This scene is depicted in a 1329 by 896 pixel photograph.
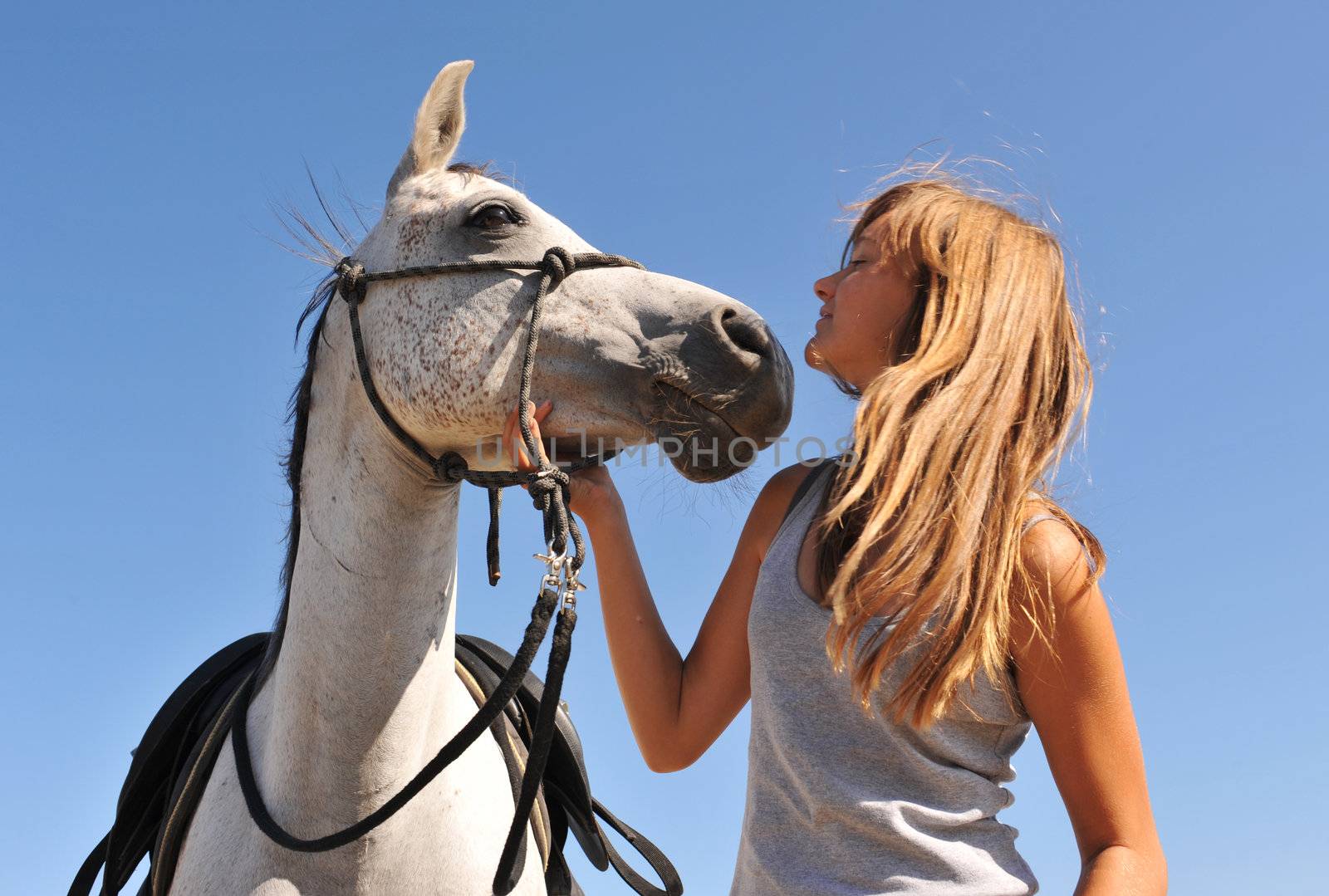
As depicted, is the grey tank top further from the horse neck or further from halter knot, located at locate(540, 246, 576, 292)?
Answer: halter knot, located at locate(540, 246, 576, 292)

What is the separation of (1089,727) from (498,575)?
5.20ft

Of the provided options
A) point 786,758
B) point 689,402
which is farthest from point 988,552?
point 689,402

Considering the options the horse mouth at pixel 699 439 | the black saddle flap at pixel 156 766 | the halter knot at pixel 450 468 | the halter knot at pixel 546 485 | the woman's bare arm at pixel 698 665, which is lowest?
the black saddle flap at pixel 156 766

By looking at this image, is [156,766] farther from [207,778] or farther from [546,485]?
[546,485]

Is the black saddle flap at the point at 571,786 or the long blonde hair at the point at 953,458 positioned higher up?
the long blonde hair at the point at 953,458

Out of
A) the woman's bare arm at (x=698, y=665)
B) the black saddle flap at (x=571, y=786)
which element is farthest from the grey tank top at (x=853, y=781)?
the black saddle flap at (x=571, y=786)

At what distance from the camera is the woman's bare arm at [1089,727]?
132cm

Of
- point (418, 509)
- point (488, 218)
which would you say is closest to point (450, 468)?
point (418, 509)

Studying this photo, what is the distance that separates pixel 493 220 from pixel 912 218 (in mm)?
1193

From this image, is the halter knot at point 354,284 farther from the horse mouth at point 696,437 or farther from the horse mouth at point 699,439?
the horse mouth at point 699,439

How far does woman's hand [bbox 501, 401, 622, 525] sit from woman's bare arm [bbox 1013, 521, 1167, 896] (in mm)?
970

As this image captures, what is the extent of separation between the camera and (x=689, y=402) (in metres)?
2.26

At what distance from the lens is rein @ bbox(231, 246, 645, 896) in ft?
6.81

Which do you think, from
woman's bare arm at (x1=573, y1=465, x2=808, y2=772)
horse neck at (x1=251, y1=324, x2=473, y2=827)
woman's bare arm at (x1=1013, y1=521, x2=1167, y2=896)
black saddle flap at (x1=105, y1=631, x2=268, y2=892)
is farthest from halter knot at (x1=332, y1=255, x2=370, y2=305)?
woman's bare arm at (x1=1013, y1=521, x2=1167, y2=896)
